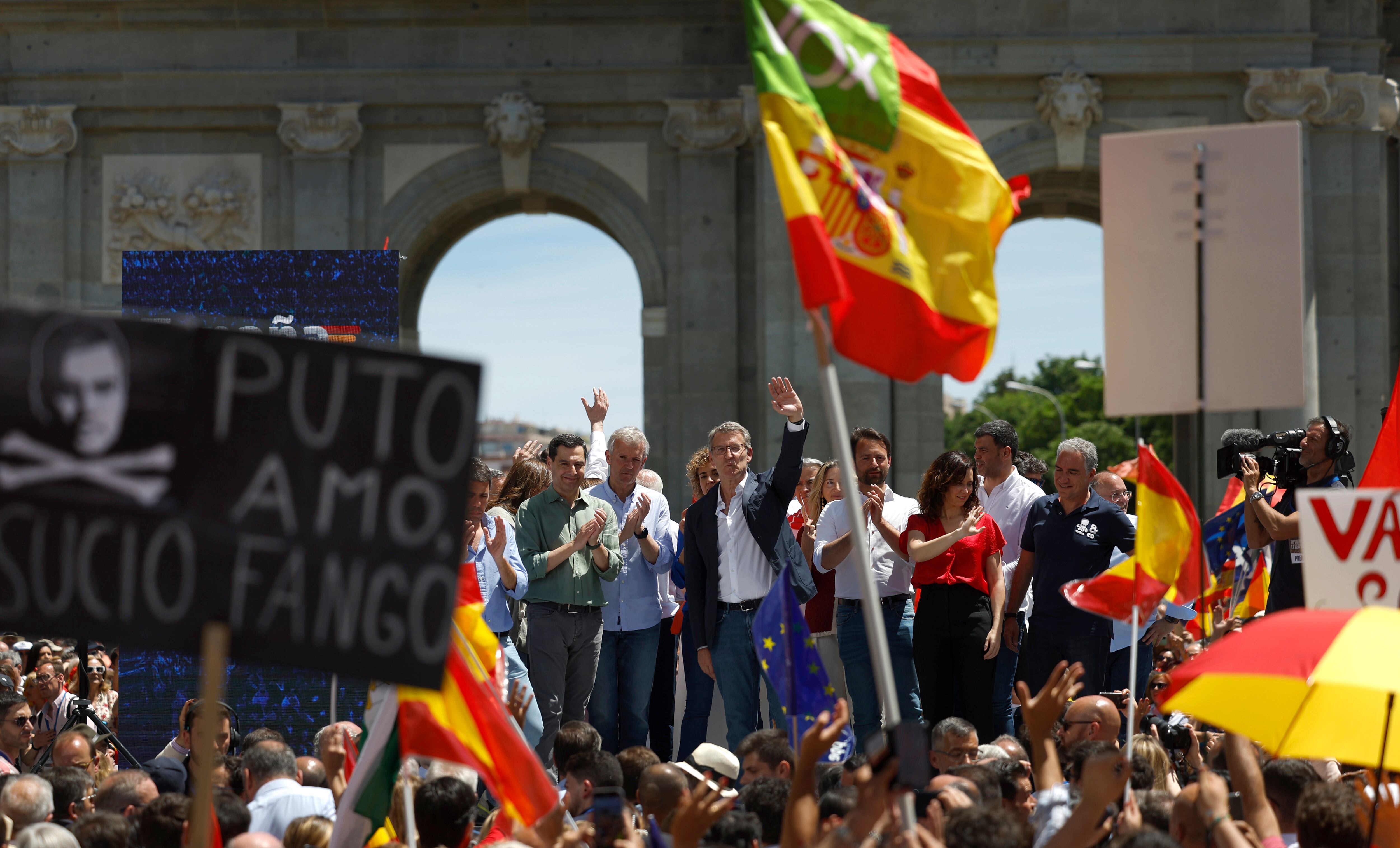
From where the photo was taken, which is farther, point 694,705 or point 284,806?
point 694,705

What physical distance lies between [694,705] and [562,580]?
3.93ft

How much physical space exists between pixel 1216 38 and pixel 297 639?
640 inches

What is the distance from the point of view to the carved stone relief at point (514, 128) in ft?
62.8

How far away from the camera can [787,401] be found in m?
8.00

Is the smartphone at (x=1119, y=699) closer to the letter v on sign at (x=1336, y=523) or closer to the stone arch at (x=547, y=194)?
the letter v on sign at (x=1336, y=523)

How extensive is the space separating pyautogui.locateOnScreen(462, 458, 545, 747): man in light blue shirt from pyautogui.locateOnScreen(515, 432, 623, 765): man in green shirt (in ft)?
0.33

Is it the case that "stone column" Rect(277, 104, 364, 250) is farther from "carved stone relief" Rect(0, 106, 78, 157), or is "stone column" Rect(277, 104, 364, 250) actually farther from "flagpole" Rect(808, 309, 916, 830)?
"flagpole" Rect(808, 309, 916, 830)

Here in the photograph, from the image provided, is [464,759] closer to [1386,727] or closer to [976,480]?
[1386,727]

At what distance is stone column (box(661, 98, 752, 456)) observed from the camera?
19.3m

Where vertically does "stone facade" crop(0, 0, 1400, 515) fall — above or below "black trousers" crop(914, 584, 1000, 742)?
above

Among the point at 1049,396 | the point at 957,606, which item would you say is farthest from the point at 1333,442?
the point at 1049,396

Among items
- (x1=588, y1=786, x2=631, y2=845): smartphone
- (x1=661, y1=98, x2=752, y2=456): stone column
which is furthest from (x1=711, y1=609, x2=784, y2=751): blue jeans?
(x1=661, y1=98, x2=752, y2=456): stone column

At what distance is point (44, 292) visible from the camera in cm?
1925

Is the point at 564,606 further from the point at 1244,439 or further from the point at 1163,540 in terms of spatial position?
the point at 1244,439
